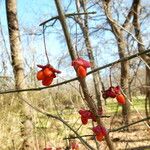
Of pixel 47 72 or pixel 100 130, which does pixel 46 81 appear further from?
pixel 100 130

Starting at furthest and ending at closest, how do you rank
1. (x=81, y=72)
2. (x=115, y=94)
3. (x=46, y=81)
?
(x=115, y=94) < (x=46, y=81) < (x=81, y=72)

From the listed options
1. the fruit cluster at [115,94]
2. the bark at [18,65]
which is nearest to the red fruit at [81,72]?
the fruit cluster at [115,94]

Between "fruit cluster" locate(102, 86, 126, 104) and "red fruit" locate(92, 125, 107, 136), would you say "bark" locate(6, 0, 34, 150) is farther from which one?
"red fruit" locate(92, 125, 107, 136)

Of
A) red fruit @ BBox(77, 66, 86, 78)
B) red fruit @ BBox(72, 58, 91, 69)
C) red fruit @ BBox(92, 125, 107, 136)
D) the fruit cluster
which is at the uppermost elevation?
red fruit @ BBox(72, 58, 91, 69)

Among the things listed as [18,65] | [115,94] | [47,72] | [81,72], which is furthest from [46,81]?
[18,65]

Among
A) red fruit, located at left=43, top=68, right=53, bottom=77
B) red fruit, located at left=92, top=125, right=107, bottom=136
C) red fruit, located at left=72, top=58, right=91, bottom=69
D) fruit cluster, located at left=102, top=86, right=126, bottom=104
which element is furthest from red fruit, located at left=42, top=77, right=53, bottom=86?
fruit cluster, located at left=102, top=86, right=126, bottom=104

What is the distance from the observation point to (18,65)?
28.7 feet

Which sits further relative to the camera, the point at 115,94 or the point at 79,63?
the point at 115,94

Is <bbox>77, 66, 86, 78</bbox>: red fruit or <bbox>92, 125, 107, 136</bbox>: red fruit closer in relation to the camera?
<bbox>77, 66, 86, 78</bbox>: red fruit

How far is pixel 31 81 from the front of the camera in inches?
290

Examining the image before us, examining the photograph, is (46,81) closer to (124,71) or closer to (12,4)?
(12,4)

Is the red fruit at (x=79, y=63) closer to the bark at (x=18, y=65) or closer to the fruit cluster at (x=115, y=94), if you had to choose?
the fruit cluster at (x=115, y=94)

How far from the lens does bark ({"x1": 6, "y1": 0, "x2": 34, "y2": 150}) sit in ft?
26.3

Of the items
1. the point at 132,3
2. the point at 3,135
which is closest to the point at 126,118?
the point at 132,3
